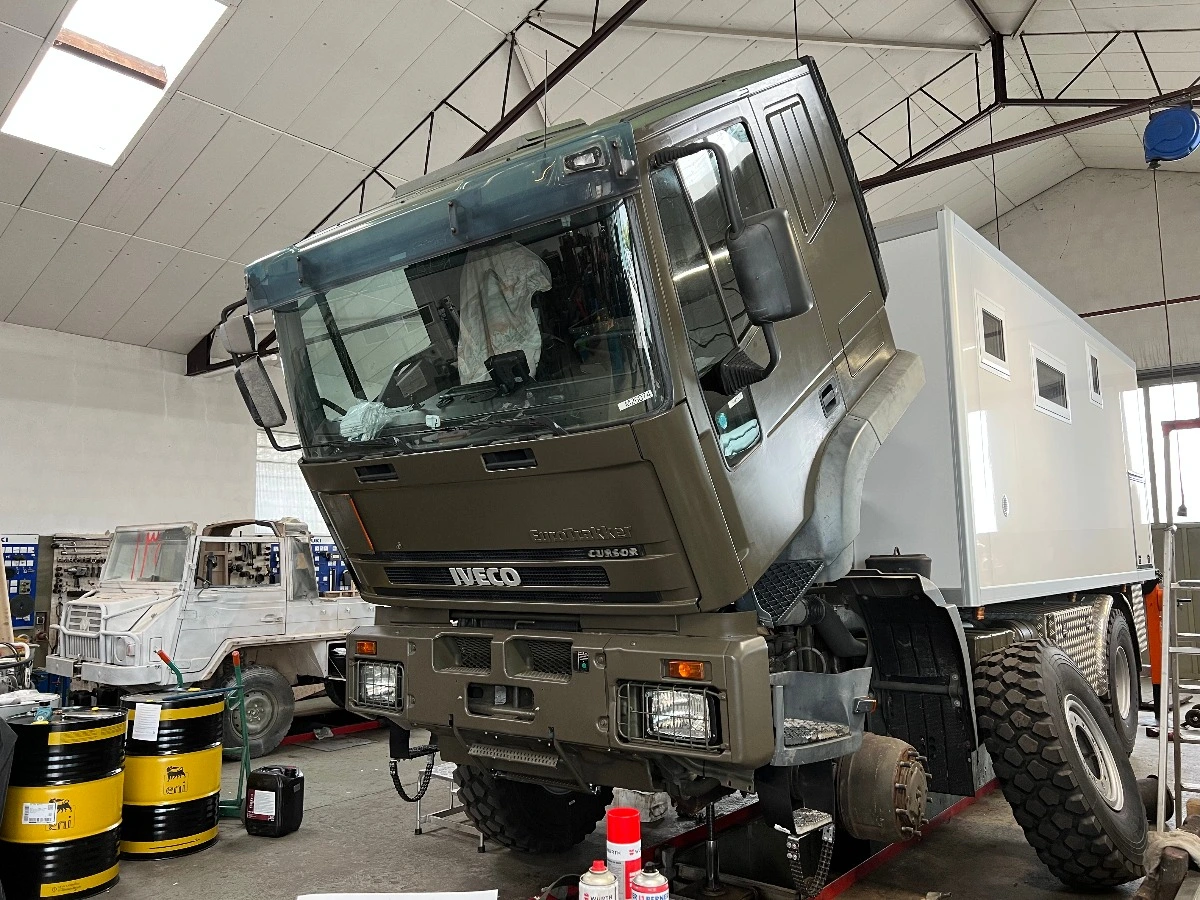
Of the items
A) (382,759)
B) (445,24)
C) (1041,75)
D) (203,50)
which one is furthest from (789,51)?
(382,759)

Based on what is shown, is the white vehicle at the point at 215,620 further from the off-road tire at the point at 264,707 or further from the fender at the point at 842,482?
the fender at the point at 842,482

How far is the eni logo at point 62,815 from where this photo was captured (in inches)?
191

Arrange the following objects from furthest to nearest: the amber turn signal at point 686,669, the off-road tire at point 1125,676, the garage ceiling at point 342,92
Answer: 1. the garage ceiling at point 342,92
2. the off-road tire at point 1125,676
3. the amber turn signal at point 686,669

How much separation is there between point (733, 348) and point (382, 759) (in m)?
6.70

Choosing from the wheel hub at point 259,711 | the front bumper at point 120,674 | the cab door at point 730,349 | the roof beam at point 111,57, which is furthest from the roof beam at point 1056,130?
the front bumper at point 120,674

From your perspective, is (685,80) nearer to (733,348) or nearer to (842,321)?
(842,321)

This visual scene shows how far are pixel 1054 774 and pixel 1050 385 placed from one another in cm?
274

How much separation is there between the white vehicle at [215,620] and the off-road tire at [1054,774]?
17.0 feet

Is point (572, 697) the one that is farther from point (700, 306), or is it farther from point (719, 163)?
point (719, 163)

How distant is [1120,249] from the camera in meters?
17.0

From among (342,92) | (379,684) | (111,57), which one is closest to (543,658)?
(379,684)

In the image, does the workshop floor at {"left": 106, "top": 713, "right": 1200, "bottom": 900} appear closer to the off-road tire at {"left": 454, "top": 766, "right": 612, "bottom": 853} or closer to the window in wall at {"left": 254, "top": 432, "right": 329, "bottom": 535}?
the off-road tire at {"left": 454, "top": 766, "right": 612, "bottom": 853}

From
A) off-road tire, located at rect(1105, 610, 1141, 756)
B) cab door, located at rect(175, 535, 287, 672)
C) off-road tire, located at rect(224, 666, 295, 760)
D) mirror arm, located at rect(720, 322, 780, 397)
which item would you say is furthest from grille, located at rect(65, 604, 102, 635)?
off-road tire, located at rect(1105, 610, 1141, 756)

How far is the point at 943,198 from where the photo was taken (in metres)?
17.1
